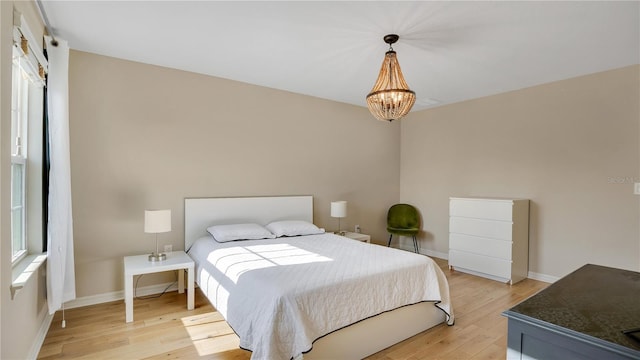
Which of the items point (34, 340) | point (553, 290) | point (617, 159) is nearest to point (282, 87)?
point (34, 340)

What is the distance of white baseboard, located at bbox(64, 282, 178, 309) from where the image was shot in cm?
293

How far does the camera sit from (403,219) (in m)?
5.10

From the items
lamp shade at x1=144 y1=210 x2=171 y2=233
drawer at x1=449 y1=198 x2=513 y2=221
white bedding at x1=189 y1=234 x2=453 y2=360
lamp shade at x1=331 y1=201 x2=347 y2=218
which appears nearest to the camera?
white bedding at x1=189 y1=234 x2=453 y2=360

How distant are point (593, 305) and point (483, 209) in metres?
3.05

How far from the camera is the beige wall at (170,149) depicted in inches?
118

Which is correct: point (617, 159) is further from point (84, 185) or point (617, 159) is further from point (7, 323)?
point (84, 185)

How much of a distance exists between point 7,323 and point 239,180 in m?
2.41

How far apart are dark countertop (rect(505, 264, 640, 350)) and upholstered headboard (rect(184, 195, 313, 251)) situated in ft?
10.1

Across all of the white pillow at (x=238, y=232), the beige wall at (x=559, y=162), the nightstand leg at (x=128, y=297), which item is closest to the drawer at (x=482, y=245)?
the beige wall at (x=559, y=162)

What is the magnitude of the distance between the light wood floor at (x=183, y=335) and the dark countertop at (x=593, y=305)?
1150 millimetres

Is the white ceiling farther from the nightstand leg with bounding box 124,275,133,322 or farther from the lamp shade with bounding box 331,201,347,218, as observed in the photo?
the nightstand leg with bounding box 124,275,133,322

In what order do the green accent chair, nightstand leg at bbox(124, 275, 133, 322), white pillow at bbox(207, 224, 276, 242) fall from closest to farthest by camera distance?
nightstand leg at bbox(124, 275, 133, 322) → white pillow at bbox(207, 224, 276, 242) → the green accent chair

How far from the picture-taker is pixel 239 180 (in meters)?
3.82

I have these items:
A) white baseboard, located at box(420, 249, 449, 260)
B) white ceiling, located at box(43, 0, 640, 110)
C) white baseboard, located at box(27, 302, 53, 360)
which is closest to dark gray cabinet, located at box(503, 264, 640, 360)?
white ceiling, located at box(43, 0, 640, 110)
